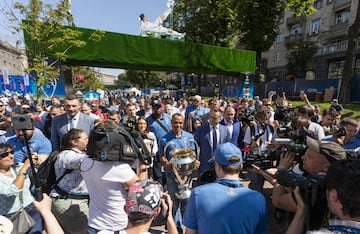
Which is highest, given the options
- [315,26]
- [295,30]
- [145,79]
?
[295,30]

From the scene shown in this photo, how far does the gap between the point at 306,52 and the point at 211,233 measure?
103 feet

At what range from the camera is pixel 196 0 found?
20266 millimetres

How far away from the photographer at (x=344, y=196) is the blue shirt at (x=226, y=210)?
1.53 ft

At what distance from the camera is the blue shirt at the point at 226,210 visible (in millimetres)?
1504

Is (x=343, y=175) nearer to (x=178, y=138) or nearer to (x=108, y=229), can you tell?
(x=108, y=229)

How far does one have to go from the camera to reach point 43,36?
23.0 ft

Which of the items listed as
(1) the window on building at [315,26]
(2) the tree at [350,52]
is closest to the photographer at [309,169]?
(2) the tree at [350,52]

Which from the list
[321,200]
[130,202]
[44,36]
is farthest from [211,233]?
[44,36]

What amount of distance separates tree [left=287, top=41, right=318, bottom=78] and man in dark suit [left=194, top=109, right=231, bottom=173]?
94.9 ft

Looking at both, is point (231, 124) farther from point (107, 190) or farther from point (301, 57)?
point (301, 57)

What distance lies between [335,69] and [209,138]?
2934cm

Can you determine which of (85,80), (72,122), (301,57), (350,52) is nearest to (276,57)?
(301,57)

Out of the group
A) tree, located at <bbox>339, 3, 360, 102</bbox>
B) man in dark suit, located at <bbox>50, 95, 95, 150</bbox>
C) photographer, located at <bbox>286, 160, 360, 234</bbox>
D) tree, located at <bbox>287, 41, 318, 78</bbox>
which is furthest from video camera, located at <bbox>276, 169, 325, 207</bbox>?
tree, located at <bbox>287, 41, 318, 78</bbox>

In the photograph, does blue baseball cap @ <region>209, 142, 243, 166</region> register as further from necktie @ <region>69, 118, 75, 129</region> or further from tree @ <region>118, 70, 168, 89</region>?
tree @ <region>118, 70, 168, 89</region>
